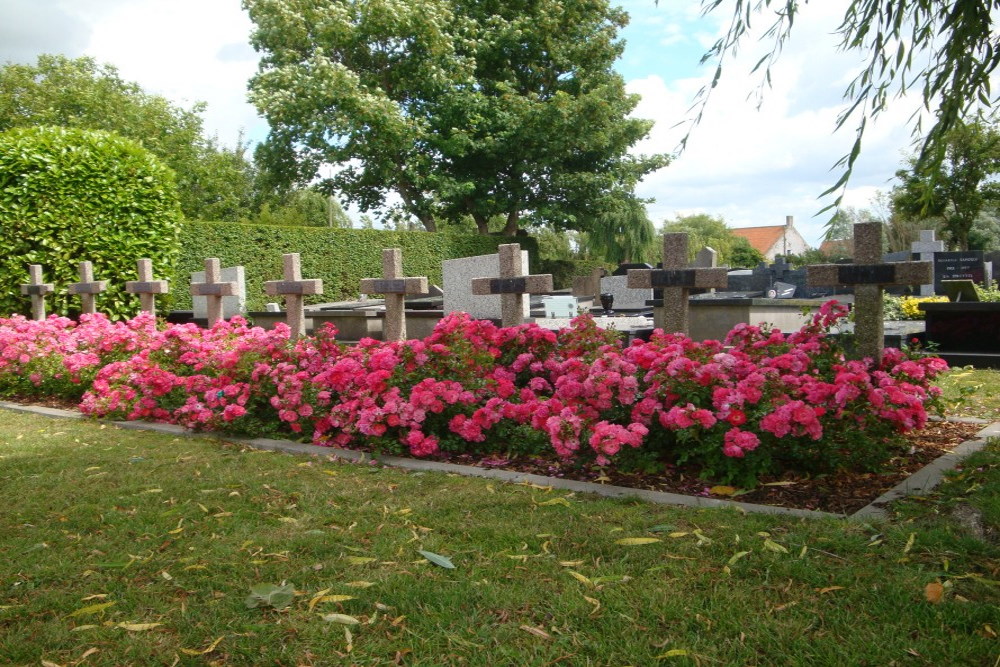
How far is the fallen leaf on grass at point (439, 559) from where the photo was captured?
2.96 meters

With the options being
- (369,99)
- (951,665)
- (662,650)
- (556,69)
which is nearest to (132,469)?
(662,650)

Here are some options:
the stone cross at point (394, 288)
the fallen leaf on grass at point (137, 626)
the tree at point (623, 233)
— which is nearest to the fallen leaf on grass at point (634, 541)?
the fallen leaf on grass at point (137, 626)

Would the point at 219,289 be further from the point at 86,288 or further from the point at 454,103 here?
the point at 454,103

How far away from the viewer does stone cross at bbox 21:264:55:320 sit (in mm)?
11828

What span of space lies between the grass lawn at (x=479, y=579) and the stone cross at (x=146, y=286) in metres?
7.29

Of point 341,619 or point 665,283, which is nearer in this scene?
point 341,619

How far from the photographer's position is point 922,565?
2822mm

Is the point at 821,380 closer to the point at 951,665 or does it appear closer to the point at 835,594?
the point at 835,594

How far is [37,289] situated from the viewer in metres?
11.8

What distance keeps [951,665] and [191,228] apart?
15.7m

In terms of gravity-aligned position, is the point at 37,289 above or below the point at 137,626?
above

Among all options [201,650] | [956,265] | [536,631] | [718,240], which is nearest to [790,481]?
[536,631]

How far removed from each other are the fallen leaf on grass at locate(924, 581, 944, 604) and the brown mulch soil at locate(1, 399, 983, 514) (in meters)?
0.95

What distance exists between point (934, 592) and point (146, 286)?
1067 cm
